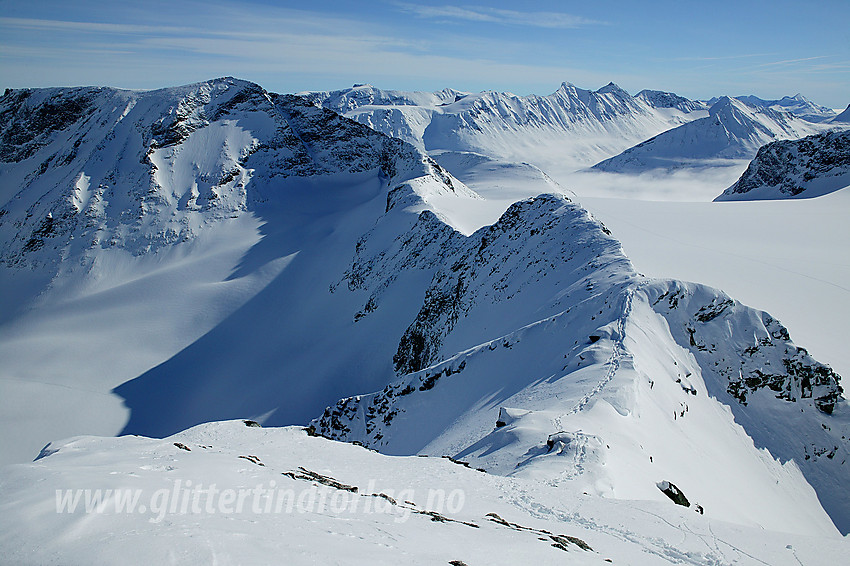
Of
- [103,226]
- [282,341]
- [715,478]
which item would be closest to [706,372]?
[715,478]

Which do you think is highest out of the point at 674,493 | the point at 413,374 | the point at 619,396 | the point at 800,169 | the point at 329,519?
the point at 800,169

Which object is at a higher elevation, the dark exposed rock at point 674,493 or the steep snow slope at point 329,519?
the steep snow slope at point 329,519

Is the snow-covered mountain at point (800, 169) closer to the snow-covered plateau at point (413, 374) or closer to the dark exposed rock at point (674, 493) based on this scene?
the snow-covered plateau at point (413, 374)

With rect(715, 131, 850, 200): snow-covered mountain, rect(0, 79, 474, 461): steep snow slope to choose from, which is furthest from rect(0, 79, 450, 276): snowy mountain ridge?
rect(715, 131, 850, 200): snow-covered mountain

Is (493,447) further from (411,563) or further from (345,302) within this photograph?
(345,302)

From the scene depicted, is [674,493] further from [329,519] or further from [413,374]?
[413,374]

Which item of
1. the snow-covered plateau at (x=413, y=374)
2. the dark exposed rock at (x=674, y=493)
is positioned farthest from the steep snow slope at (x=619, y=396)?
the dark exposed rock at (x=674, y=493)

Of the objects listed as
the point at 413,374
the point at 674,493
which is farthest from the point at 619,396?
the point at 413,374

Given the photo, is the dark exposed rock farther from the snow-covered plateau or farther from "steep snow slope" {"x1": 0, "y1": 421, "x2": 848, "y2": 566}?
"steep snow slope" {"x1": 0, "y1": 421, "x2": 848, "y2": 566}
